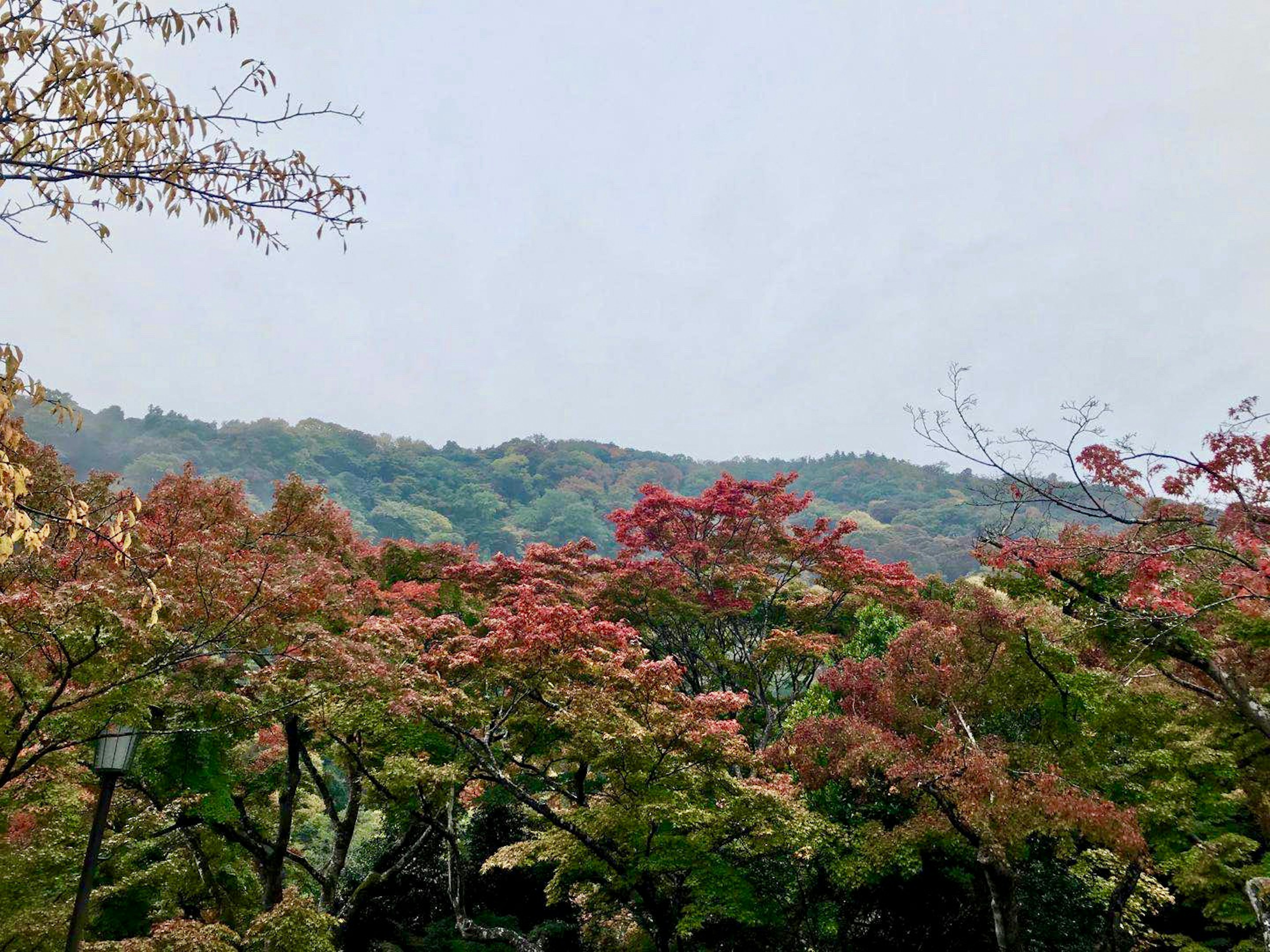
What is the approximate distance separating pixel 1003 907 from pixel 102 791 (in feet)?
31.9

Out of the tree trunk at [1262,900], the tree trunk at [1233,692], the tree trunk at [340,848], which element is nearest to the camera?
the tree trunk at [1233,692]

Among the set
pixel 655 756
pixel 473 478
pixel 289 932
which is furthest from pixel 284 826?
pixel 473 478

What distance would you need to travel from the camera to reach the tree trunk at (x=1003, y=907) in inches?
343

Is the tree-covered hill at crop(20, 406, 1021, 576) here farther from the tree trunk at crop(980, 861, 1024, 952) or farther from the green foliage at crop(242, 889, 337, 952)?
the green foliage at crop(242, 889, 337, 952)

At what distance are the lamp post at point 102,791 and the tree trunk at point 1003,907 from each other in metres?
9.06

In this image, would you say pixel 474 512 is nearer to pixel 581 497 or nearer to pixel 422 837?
pixel 581 497

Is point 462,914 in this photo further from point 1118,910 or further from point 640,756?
point 1118,910

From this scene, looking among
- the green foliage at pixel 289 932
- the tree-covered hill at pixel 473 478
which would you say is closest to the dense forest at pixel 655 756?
the green foliage at pixel 289 932

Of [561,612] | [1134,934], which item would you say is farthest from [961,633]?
[561,612]

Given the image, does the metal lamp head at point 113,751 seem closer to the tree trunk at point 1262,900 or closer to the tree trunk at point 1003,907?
the tree trunk at point 1003,907

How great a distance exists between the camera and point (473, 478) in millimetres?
82750

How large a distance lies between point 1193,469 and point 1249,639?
18.0 ft

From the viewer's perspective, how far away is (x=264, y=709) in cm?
920

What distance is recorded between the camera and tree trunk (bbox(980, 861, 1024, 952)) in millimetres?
8711
